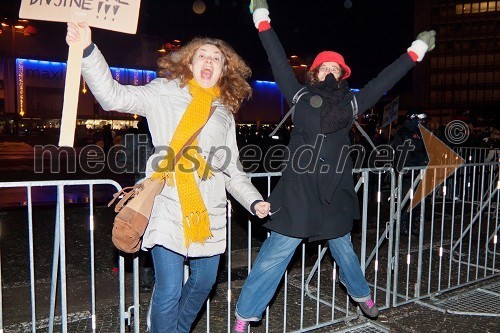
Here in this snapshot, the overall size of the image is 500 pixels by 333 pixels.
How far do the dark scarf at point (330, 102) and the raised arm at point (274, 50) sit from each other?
0.15 m

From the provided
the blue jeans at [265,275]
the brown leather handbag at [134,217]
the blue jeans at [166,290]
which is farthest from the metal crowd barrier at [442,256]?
the brown leather handbag at [134,217]

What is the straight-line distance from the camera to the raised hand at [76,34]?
2.50 m

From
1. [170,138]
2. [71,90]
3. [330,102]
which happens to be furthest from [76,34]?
[330,102]

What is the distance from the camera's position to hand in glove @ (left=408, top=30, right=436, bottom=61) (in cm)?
341

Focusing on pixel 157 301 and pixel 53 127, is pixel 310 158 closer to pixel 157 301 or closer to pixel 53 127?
pixel 157 301

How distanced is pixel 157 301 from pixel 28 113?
130ft

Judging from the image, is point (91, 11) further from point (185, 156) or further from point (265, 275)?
point (265, 275)

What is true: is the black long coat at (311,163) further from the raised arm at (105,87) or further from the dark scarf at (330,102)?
the raised arm at (105,87)

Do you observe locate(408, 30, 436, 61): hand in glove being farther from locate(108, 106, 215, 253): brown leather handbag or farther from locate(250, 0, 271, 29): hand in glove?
locate(108, 106, 215, 253): brown leather handbag

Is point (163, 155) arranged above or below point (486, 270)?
above

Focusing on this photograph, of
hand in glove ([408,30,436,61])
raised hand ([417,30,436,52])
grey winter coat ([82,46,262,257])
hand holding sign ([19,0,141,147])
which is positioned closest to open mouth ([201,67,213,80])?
grey winter coat ([82,46,262,257])

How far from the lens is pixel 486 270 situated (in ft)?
19.8

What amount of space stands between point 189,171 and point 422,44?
2029 millimetres

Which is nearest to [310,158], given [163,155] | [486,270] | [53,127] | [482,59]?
[163,155]
